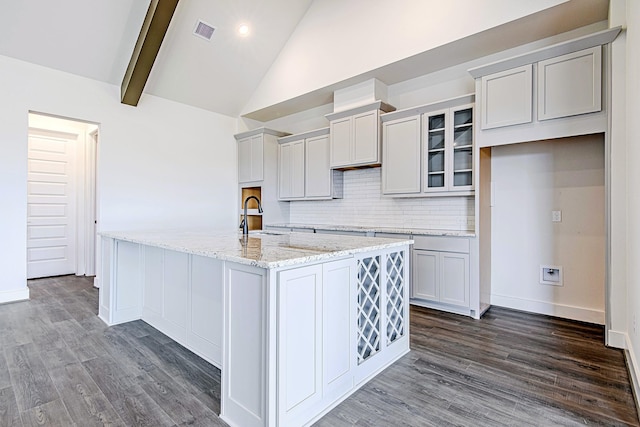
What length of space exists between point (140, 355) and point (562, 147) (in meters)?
4.23

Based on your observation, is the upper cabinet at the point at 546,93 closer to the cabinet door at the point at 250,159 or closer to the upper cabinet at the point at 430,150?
the upper cabinet at the point at 430,150

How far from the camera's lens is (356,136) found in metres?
4.45

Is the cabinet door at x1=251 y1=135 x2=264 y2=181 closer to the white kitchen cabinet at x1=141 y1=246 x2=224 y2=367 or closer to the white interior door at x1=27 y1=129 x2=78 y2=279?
the white kitchen cabinet at x1=141 y1=246 x2=224 y2=367

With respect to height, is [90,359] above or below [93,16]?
below

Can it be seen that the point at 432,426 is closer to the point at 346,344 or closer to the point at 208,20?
the point at 346,344

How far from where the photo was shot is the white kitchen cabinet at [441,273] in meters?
3.44

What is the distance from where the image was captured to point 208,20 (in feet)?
14.4

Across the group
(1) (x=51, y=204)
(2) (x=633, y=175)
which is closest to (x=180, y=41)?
(1) (x=51, y=204)

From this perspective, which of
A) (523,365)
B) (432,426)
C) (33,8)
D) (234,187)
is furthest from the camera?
(234,187)

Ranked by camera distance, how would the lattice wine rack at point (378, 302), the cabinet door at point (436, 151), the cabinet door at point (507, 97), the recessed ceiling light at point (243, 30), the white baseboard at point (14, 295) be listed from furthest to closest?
the recessed ceiling light at point (243, 30) < the white baseboard at point (14, 295) < the cabinet door at point (436, 151) < the cabinet door at point (507, 97) < the lattice wine rack at point (378, 302)

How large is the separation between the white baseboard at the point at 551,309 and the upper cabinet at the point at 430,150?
4.19 ft

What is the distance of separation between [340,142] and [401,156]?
94 centimetres

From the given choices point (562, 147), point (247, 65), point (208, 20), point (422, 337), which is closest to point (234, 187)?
point (247, 65)

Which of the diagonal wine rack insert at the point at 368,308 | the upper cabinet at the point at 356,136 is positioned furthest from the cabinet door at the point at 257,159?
the diagonal wine rack insert at the point at 368,308
